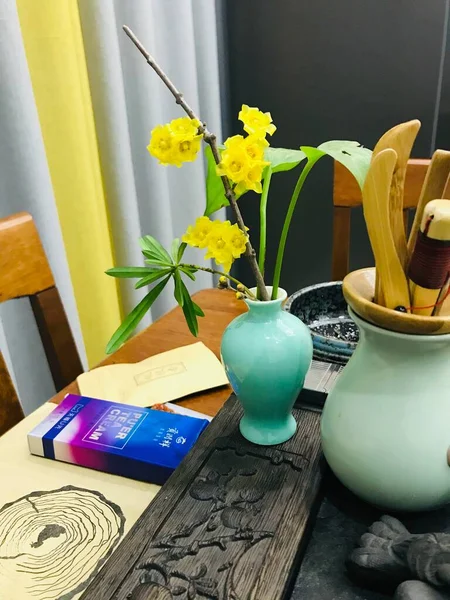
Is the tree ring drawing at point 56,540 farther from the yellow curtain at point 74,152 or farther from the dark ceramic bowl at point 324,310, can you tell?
the yellow curtain at point 74,152

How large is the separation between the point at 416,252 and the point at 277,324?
0.57ft

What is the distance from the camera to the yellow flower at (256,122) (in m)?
0.47

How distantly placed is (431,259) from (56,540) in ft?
1.40

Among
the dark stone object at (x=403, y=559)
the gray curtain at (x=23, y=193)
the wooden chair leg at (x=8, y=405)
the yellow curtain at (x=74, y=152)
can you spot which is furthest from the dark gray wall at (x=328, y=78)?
the dark stone object at (x=403, y=559)

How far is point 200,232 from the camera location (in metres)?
0.49

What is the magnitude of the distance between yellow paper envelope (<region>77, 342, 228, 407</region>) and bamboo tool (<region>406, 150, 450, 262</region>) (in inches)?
16.0

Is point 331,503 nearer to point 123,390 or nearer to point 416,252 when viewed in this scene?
point 416,252

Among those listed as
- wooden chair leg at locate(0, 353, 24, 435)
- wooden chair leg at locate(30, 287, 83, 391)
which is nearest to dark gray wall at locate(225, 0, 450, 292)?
wooden chair leg at locate(30, 287, 83, 391)

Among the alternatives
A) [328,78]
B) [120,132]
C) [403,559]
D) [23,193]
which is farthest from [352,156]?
[328,78]

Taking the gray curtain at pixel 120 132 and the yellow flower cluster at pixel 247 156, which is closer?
the yellow flower cluster at pixel 247 156

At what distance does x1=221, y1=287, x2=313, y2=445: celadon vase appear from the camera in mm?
535

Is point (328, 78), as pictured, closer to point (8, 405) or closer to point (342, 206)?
point (342, 206)

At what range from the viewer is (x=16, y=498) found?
58 centimetres

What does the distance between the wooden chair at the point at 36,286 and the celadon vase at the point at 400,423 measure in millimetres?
583
